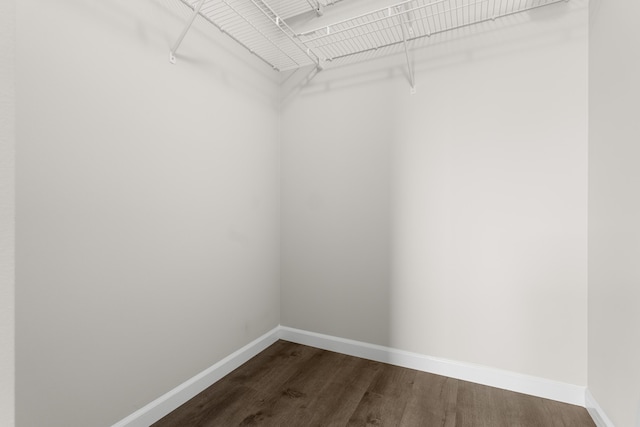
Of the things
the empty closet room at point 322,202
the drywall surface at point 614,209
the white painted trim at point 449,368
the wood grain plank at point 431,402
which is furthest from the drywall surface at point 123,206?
the drywall surface at point 614,209

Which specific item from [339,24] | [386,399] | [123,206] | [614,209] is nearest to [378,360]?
[386,399]

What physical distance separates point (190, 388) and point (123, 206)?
0.93 metres

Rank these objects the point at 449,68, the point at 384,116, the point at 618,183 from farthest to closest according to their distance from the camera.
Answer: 1. the point at 384,116
2. the point at 449,68
3. the point at 618,183

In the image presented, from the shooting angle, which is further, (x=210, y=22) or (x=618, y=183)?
(x=210, y=22)

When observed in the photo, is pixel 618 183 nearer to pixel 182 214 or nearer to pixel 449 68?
pixel 449 68

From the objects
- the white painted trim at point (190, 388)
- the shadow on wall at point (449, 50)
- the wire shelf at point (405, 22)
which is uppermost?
the wire shelf at point (405, 22)

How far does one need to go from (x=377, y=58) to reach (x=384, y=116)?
1.17 feet

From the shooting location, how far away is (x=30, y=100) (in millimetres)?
895

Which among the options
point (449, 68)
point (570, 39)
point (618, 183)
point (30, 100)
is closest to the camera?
point (30, 100)

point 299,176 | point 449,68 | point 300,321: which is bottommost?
point 300,321

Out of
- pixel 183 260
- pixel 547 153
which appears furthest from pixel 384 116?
pixel 183 260

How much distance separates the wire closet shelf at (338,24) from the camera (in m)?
1.41

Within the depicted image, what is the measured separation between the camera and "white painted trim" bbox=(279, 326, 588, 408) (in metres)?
1.37

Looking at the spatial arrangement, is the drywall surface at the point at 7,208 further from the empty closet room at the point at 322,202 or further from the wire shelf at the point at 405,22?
the wire shelf at the point at 405,22
